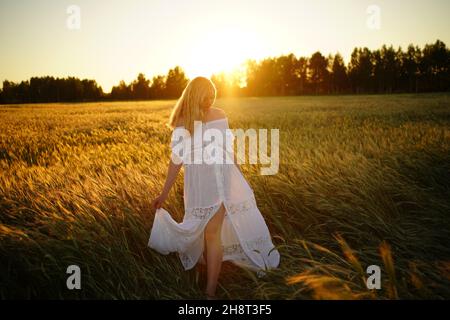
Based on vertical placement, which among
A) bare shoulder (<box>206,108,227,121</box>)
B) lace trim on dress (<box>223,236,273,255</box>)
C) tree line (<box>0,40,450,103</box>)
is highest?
tree line (<box>0,40,450,103</box>)

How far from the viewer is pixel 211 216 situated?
2846 mm

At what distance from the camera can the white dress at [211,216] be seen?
2875 millimetres

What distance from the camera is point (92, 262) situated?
2.75 m

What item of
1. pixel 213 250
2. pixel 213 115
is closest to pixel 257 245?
→ pixel 213 250

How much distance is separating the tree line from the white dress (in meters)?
65.3

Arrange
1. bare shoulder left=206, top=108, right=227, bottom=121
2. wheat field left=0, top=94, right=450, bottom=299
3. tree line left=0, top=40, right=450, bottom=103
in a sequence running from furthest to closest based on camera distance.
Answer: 1. tree line left=0, top=40, right=450, bottom=103
2. bare shoulder left=206, top=108, right=227, bottom=121
3. wheat field left=0, top=94, right=450, bottom=299

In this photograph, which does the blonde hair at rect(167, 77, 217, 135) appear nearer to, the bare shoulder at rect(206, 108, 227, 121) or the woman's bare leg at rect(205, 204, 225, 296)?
the bare shoulder at rect(206, 108, 227, 121)

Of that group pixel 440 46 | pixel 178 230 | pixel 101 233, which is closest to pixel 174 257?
pixel 178 230

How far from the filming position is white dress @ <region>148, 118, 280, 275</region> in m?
2.88

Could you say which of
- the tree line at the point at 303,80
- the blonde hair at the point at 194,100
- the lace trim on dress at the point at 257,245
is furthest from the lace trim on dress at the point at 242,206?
the tree line at the point at 303,80

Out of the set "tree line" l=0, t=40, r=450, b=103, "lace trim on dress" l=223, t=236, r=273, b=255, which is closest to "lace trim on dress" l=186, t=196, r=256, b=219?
"lace trim on dress" l=223, t=236, r=273, b=255

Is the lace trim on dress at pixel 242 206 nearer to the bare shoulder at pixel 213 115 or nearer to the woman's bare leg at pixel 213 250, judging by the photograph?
the woman's bare leg at pixel 213 250

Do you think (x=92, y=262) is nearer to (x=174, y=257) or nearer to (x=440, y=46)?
(x=174, y=257)
